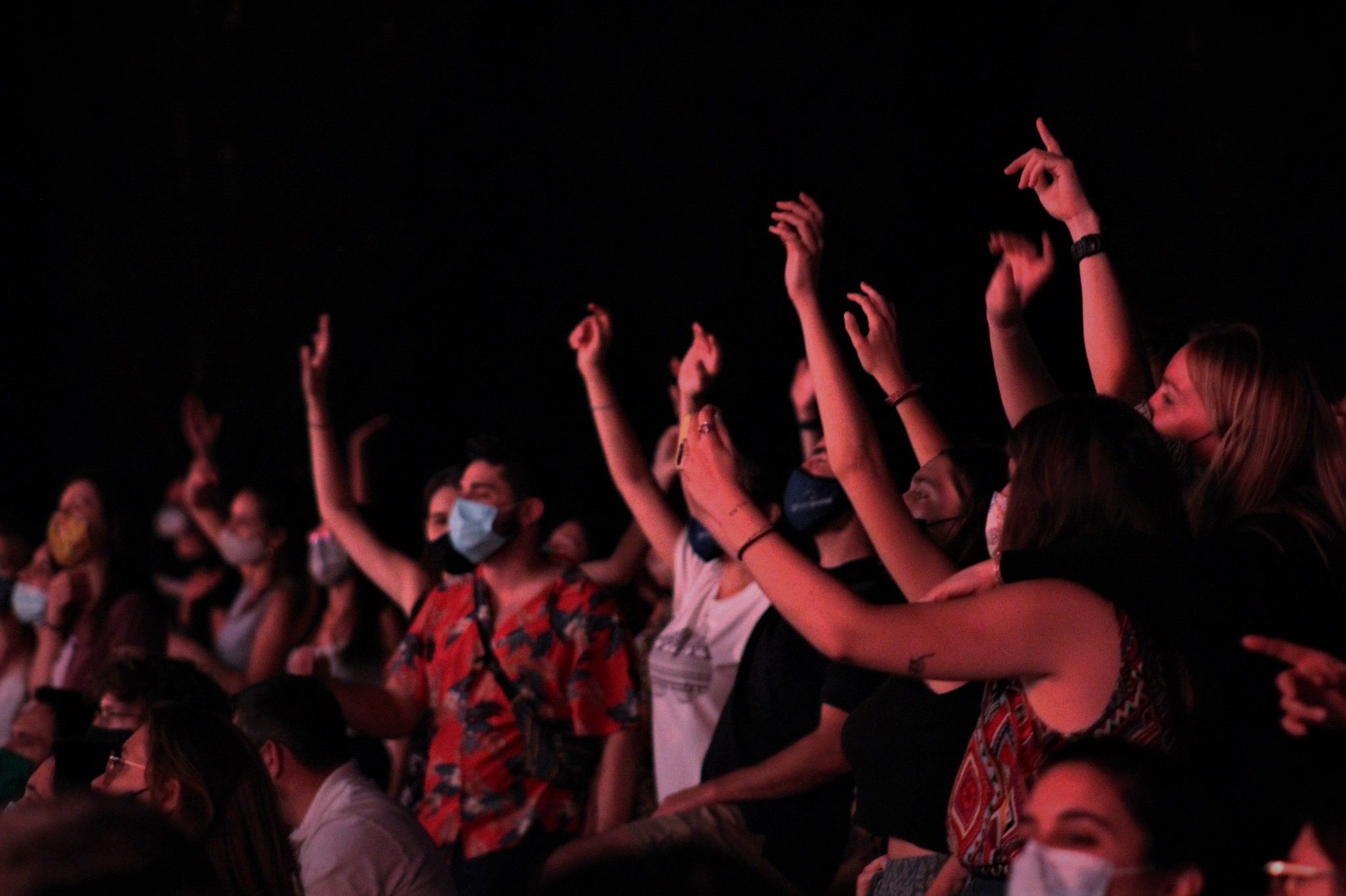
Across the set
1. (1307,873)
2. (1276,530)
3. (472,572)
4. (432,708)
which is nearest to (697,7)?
(472,572)

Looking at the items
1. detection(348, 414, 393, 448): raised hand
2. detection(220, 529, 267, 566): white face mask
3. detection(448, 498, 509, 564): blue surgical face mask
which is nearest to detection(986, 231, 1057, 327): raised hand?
detection(448, 498, 509, 564): blue surgical face mask

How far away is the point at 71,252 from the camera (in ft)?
31.9

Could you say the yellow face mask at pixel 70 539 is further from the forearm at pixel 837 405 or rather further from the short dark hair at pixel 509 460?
the forearm at pixel 837 405

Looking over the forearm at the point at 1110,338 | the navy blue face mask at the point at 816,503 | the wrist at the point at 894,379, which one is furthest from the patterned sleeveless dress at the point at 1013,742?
the navy blue face mask at the point at 816,503

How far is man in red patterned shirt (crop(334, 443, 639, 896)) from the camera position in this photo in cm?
444

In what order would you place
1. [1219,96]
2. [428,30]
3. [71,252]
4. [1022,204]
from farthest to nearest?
[71,252] < [428,30] < [1219,96] < [1022,204]

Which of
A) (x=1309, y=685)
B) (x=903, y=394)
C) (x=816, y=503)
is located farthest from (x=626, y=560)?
(x=1309, y=685)

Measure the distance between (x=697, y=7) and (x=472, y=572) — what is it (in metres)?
2.64

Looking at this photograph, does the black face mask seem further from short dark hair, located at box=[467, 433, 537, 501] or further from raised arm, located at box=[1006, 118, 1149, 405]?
raised arm, located at box=[1006, 118, 1149, 405]

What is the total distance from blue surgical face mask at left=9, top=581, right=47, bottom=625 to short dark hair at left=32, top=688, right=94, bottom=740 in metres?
1.56

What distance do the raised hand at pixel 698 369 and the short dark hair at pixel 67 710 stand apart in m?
1.97

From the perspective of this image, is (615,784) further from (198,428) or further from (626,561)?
(198,428)

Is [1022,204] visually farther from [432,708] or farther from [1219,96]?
[432,708]

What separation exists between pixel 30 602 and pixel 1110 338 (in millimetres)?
4753
